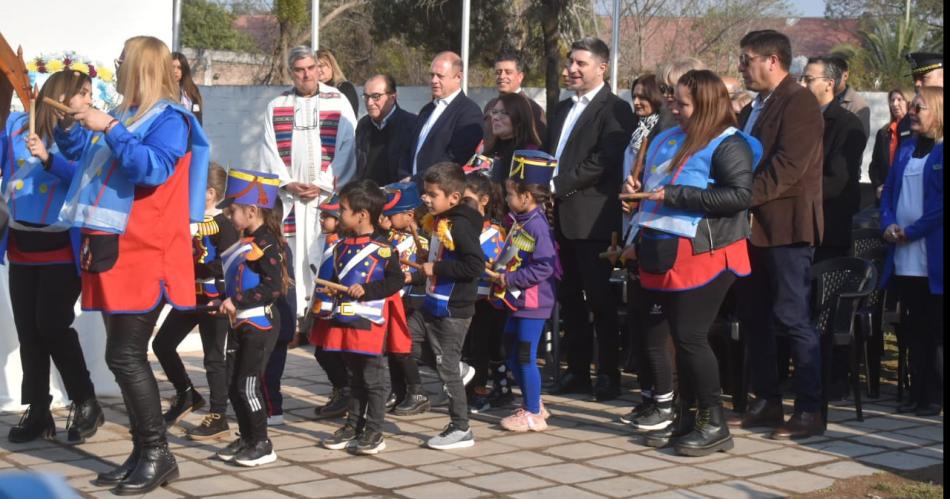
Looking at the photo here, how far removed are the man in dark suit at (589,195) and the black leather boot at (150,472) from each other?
2.94m

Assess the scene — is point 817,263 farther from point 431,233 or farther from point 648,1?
point 648,1

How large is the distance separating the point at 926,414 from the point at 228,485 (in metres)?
4.04

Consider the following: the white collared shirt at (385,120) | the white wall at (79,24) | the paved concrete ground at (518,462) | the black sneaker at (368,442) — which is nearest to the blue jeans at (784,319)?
the paved concrete ground at (518,462)

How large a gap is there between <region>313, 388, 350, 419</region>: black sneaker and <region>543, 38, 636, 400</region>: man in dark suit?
144 cm

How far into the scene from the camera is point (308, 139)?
30.3 feet

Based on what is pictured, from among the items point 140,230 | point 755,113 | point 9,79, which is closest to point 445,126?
point 755,113

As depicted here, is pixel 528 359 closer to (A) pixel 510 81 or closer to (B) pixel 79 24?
(A) pixel 510 81

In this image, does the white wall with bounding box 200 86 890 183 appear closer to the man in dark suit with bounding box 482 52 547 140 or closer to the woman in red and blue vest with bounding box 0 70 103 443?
the man in dark suit with bounding box 482 52 547 140

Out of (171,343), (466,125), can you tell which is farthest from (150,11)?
(171,343)

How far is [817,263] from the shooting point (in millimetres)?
7559

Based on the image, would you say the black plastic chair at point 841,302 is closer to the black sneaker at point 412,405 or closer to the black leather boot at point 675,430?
the black leather boot at point 675,430

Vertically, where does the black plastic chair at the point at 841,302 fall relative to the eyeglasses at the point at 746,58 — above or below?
below

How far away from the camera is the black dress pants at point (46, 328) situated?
654 cm

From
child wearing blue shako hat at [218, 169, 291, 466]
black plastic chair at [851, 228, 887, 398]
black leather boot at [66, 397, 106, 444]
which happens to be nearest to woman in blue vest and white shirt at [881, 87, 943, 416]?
black plastic chair at [851, 228, 887, 398]
